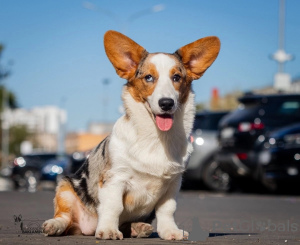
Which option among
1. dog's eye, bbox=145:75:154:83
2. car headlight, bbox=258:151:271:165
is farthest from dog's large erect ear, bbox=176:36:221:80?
car headlight, bbox=258:151:271:165

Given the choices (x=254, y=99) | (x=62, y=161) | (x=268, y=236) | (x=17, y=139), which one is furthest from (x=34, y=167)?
(x=17, y=139)

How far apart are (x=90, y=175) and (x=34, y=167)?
2888 cm

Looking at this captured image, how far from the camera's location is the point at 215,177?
20.8 metres

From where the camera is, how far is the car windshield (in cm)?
2167

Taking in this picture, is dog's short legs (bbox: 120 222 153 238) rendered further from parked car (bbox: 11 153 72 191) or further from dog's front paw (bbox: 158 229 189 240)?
parked car (bbox: 11 153 72 191)

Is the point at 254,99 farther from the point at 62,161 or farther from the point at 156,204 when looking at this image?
the point at 62,161

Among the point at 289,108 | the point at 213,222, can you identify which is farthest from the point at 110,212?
the point at 289,108

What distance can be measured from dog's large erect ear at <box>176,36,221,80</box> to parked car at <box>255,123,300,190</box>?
9454 mm

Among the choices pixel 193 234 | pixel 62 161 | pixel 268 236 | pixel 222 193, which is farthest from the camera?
pixel 62 161

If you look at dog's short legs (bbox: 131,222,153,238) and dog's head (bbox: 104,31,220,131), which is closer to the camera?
dog's head (bbox: 104,31,220,131)

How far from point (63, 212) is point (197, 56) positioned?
1.84 m

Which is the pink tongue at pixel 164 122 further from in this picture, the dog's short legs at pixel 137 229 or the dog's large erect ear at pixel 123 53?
the dog's short legs at pixel 137 229

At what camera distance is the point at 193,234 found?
7.09 m

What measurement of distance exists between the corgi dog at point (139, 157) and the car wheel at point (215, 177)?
13.3 m
